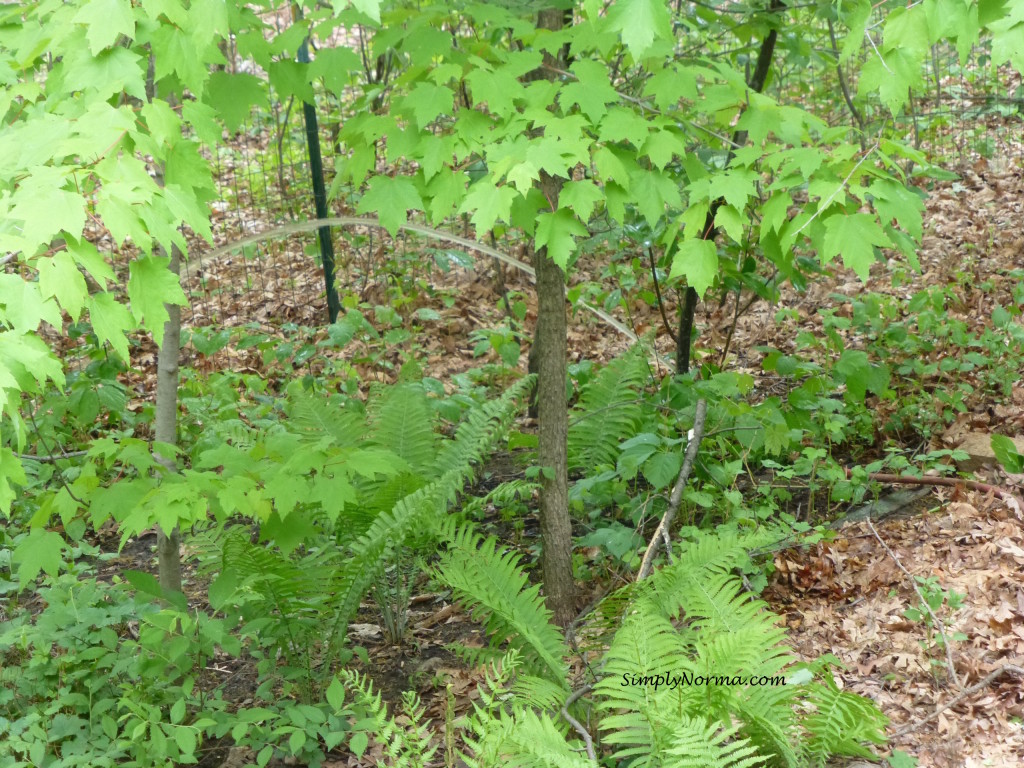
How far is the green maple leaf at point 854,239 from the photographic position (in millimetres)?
2348

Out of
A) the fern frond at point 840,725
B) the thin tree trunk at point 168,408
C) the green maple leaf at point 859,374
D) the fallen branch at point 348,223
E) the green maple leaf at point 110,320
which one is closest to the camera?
the green maple leaf at point 110,320

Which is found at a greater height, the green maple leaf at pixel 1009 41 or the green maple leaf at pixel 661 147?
the green maple leaf at pixel 1009 41

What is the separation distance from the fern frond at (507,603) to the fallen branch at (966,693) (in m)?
1.05

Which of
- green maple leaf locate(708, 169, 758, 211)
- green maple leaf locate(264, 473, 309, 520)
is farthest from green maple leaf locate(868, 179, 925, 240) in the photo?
green maple leaf locate(264, 473, 309, 520)

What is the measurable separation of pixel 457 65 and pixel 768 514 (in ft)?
7.06

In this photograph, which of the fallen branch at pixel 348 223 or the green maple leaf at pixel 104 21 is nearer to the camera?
the green maple leaf at pixel 104 21

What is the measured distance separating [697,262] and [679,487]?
131 centimetres

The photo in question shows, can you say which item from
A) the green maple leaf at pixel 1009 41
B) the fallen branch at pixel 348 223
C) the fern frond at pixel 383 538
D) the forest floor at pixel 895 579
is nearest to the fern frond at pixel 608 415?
the fallen branch at pixel 348 223

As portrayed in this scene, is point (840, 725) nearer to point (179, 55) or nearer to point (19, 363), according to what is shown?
point (19, 363)

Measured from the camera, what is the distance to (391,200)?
107 inches

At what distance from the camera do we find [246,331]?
6.42 metres

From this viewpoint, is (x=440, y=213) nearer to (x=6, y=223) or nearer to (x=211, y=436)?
(x=6, y=223)

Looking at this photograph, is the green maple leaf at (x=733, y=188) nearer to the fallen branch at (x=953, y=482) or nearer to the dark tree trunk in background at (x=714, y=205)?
the dark tree trunk in background at (x=714, y=205)

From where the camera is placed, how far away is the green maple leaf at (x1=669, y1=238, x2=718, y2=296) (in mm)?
2613
